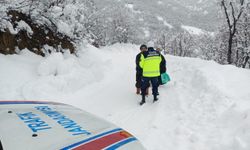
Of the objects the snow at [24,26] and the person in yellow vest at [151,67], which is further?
the snow at [24,26]

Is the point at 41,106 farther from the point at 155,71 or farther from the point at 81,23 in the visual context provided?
the point at 81,23

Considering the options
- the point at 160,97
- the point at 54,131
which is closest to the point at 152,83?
the point at 160,97

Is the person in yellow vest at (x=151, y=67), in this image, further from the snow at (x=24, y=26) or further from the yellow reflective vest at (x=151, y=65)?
the snow at (x=24, y=26)

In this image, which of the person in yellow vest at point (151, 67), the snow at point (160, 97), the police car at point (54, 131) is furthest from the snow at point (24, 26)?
the police car at point (54, 131)

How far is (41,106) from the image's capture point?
394cm

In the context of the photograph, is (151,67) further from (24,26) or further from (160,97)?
(24,26)

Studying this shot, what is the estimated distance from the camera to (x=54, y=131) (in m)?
2.90

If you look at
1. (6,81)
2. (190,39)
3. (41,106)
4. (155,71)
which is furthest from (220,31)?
(41,106)

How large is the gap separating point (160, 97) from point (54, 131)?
5.29m

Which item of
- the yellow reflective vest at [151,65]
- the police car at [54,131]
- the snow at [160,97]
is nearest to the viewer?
the police car at [54,131]

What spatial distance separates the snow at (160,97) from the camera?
5.10m

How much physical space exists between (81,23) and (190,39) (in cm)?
4220

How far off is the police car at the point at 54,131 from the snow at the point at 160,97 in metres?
1.86

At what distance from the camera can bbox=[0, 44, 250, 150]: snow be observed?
5.10 meters
